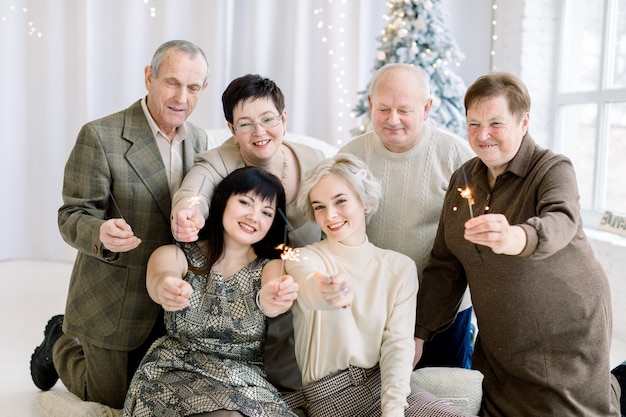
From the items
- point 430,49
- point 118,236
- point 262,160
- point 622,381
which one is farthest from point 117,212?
point 430,49

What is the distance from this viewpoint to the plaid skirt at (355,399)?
2.06 m

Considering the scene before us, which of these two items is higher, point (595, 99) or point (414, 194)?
point (595, 99)

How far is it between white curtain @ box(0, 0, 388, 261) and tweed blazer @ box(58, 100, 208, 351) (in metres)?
2.67

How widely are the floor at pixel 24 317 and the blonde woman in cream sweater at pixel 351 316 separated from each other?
3.82ft

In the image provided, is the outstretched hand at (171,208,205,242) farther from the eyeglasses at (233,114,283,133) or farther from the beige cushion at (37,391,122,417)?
the beige cushion at (37,391,122,417)

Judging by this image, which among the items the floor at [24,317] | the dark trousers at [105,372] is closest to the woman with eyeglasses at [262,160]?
the dark trousers at [105,372]

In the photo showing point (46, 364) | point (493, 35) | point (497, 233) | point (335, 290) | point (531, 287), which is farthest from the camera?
point (493, 35)

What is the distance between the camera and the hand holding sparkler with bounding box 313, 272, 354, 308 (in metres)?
1.86

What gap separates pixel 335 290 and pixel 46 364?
1.47m

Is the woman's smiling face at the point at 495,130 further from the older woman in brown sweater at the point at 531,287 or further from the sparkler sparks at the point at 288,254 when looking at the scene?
the sparkler sparks at the point at 288,254

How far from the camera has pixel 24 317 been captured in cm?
383

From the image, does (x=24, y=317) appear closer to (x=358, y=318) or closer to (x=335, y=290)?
(x=358, y=318)

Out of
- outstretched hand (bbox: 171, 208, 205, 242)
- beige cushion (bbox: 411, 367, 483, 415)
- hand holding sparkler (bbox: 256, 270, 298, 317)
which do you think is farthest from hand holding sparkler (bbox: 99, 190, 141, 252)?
beige cushion (bbox: 411, 367, 483, 415)

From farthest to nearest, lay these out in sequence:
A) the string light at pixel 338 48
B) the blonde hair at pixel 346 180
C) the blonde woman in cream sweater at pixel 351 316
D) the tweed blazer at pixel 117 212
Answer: the string light at pixel 338 48 < the tweed blazer at pixel 117 212 < the blonde hair at pixel 346 180 < the blonde woman in cream sweater at pixel 351 316
